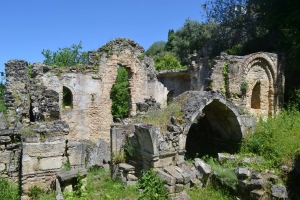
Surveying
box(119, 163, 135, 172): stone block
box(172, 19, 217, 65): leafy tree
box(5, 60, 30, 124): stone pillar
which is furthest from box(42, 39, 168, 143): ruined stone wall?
box(172, 19, 217, 65): leafy tree

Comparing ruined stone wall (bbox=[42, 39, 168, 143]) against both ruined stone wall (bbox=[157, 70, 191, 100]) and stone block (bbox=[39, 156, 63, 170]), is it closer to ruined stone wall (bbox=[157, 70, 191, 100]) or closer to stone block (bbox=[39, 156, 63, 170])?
ruined stone wall (bbox=[157, 70, 191, 100])

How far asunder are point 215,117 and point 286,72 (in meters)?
6.93

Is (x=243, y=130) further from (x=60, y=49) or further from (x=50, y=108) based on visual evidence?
(x=60, y=49)

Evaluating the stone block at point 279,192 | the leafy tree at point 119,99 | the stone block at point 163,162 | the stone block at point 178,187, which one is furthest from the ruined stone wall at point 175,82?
the stone block at point 279,192

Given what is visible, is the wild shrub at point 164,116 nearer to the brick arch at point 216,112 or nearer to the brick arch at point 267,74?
the brick arch at point 216,112

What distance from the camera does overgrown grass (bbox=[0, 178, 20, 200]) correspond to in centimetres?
636

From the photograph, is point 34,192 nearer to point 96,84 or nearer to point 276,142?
point 276,142

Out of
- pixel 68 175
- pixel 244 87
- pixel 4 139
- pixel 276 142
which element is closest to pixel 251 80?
pixel 244 87

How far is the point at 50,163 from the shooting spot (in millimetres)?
6648

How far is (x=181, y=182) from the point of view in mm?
7375

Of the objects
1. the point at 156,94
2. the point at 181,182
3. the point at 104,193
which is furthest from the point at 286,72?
the point at 104,193

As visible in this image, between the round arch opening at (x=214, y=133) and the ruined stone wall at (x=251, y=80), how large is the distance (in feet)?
5.68

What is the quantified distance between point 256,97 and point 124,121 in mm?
7234

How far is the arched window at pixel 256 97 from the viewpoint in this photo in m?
13.8
